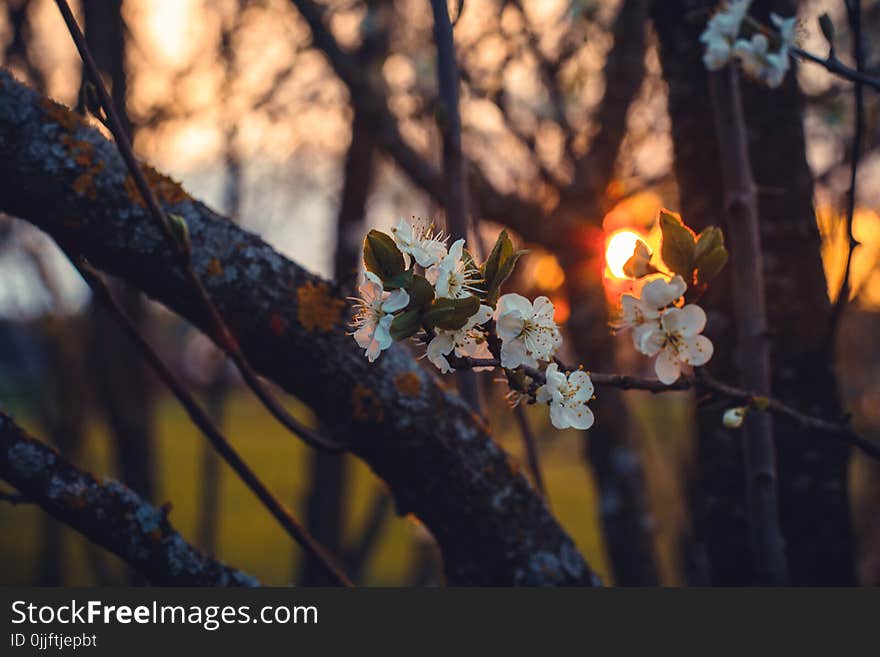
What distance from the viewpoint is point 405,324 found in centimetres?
89

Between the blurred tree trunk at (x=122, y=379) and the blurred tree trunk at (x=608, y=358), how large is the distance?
219 centimetres

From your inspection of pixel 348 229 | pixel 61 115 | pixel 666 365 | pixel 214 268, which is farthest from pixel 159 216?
pixel 348 229

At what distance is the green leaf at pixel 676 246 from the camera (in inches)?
39.3

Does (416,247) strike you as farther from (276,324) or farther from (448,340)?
(276,324)

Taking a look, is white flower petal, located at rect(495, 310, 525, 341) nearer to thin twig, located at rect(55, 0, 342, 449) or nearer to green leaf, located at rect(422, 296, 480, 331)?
green leaf, located at rect(422, 296, 480, 331)

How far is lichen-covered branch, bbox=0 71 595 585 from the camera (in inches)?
48.9

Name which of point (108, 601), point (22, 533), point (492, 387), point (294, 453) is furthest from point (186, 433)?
point (108, 601)

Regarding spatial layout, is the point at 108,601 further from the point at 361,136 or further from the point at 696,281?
the point at 361,136

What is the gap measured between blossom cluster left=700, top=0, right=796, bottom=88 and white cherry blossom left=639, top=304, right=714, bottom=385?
667mm

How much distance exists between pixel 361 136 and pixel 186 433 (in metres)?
15.7

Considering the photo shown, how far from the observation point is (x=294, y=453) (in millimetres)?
16516

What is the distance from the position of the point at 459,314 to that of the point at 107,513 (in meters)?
0.73

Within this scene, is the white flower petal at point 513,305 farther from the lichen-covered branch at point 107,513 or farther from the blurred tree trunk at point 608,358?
the blurred tree trunk at point 608,358

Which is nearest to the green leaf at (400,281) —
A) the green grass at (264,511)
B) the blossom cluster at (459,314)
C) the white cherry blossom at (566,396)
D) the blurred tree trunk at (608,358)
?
the blossom cluster at (459,314)
